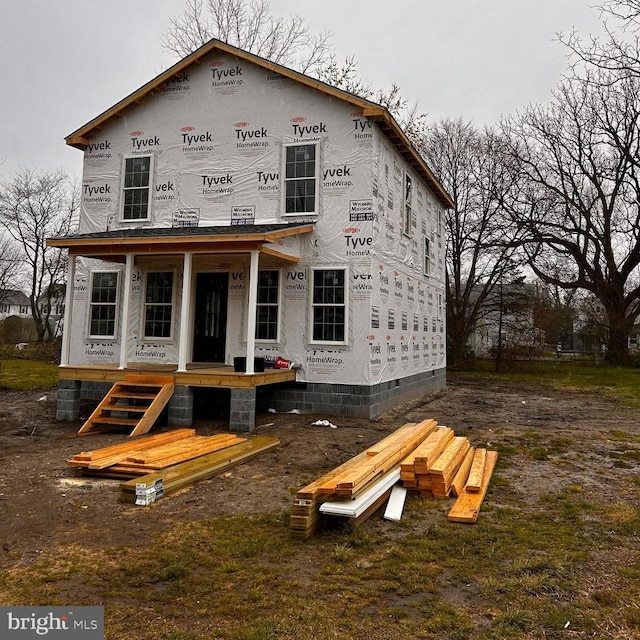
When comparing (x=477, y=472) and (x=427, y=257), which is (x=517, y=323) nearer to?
(x=427, y=257)

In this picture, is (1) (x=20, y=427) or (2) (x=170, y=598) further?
(1) (x=20, y=427)

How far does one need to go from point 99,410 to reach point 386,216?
24.6ft

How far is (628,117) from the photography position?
25812 millimetres

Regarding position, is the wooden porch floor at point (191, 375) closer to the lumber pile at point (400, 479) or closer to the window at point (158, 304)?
the window at point (158, 304)

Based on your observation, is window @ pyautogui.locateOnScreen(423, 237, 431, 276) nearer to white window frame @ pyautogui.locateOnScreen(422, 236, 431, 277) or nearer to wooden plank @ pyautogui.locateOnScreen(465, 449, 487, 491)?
white window frame @ pyautogui.locateOnScreen(422, 236, 431, 277)

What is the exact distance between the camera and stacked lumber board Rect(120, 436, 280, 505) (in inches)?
216

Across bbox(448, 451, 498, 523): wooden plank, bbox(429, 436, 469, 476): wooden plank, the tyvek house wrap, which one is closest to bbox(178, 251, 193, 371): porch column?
the tyvek house wrap

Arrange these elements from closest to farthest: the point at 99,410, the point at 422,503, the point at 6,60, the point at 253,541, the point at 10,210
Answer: the point at 253,541, the point at 422,503, the point at 99,410, the point at 6,60, the point at 10,210

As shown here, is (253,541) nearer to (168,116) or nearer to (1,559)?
(1,559)

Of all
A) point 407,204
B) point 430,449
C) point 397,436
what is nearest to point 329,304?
point 397,436

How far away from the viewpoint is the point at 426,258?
16.8 meters

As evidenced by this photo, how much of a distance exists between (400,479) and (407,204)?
32.2 feet

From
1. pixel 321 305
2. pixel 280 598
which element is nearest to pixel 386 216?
pixel 321 305

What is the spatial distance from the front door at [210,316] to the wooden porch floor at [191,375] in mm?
1314
